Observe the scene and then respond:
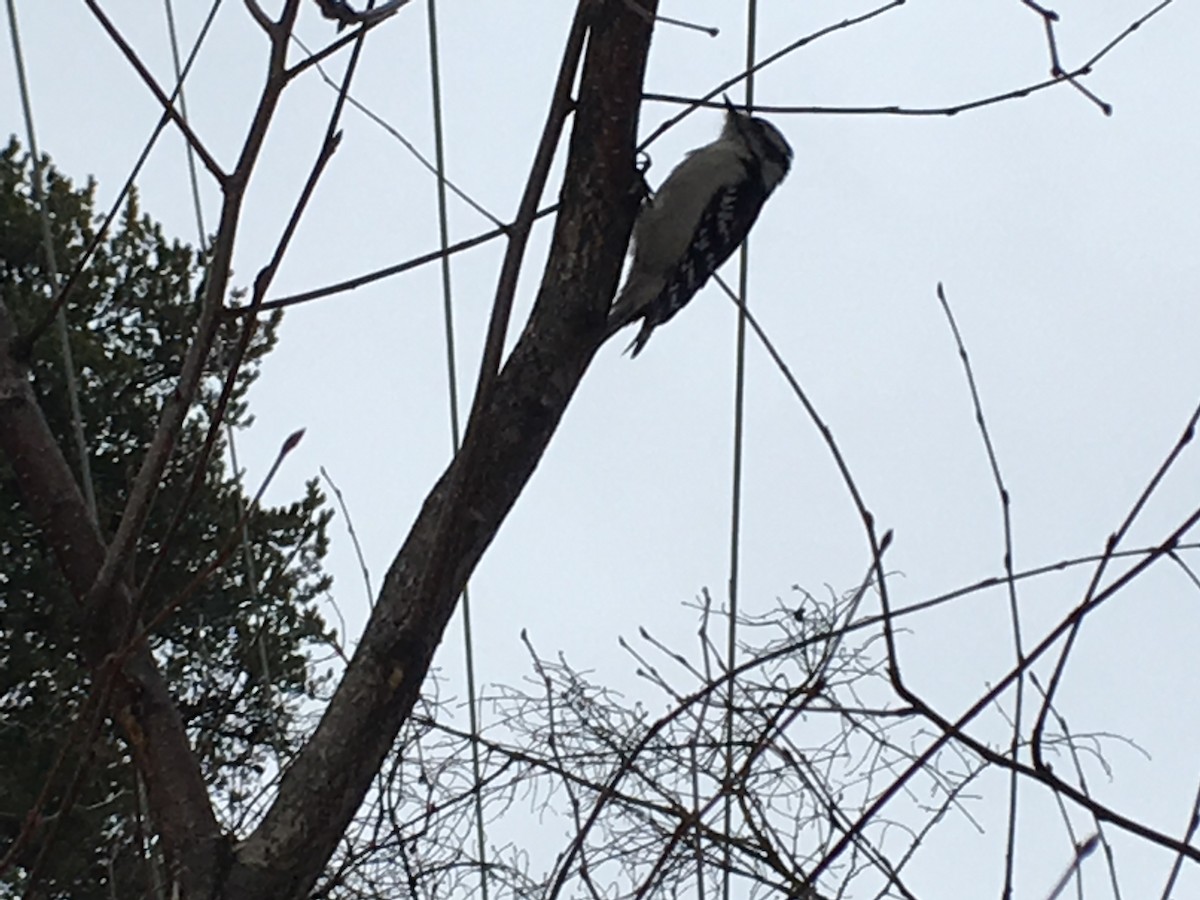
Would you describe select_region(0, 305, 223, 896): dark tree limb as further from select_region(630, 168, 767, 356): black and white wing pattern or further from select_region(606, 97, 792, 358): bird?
select_region(630, 168, 767, 356): black and white wing pattern

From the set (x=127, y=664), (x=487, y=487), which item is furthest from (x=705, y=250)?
(x=127, y=664)

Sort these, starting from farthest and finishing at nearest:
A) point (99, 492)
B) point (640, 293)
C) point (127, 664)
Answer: point (99, 492), point (640, 293), point (127, 664)

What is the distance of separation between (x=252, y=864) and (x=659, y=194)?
123 inches

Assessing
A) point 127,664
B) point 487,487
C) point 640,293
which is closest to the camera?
point 127,664

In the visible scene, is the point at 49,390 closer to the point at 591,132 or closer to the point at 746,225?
the point at 746,225

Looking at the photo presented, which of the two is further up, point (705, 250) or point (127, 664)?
point (705, 250)

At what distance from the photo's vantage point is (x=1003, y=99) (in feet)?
3.97

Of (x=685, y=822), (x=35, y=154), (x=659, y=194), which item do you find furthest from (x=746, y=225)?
(x=685, y=822)

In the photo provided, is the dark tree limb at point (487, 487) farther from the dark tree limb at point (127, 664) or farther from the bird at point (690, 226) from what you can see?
the bird at point (690, 226)

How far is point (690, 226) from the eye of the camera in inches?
165

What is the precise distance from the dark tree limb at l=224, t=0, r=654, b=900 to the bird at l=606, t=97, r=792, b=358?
7.85ft

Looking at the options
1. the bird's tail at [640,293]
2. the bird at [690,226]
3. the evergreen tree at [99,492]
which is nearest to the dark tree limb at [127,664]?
the bird at [690,226]

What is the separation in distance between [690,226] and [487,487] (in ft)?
9.47

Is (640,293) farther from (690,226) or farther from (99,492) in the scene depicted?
(99,492)
